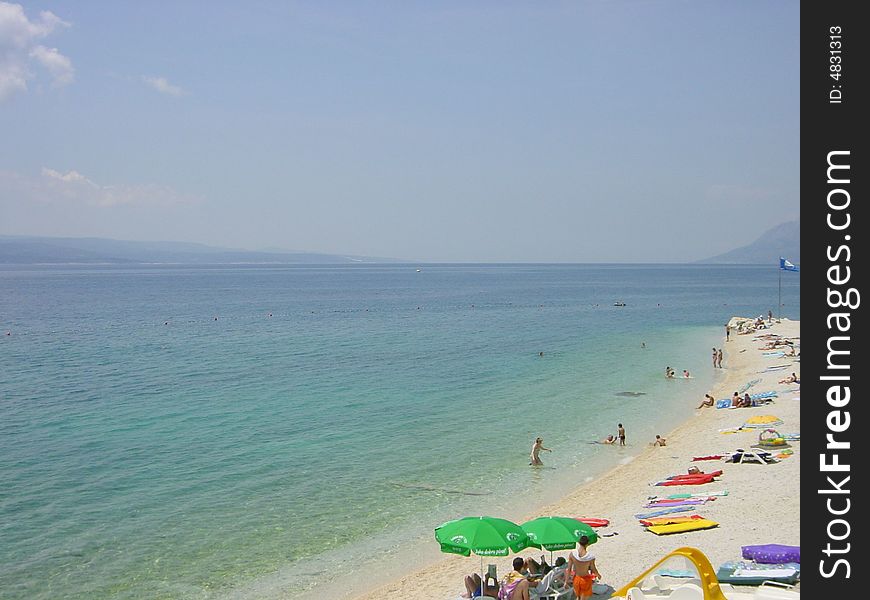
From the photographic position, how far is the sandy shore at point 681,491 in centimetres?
1482

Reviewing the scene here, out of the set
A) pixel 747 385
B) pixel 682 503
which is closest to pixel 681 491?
pixel 682 503

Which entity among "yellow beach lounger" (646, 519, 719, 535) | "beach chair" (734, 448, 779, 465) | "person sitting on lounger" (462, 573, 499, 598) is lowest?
"beach chair" (734, 448, 779, 465)

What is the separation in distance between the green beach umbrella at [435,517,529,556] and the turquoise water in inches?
185

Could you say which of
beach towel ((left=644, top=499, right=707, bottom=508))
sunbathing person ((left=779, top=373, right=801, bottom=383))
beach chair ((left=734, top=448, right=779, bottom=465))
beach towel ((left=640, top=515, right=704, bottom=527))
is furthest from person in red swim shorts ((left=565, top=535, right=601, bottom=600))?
sunbathing person ((left=779, top=373, right=801, bottom=383))

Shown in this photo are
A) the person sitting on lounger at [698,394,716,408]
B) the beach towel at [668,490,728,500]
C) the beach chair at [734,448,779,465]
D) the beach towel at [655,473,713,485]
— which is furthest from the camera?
the person sitting on lounger at [698,394,716,408]

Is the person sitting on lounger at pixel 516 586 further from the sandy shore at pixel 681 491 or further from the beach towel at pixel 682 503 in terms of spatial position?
the beach towel at pixel 682 503

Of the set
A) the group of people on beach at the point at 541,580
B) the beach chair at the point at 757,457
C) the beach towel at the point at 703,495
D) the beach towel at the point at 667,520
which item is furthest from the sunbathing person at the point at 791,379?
the group of people on beach at the point at 541,580

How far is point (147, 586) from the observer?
1591 centimetres

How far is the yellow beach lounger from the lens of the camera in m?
16.2

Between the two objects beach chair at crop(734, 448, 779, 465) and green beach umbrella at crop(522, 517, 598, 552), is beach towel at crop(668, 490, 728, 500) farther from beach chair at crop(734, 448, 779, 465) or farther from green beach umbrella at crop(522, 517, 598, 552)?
green beach umbrella at crop(522, 517, 598, 552)

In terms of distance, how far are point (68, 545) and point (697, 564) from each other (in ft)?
50.1

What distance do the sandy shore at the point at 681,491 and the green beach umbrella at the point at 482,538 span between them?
1833 millimetres
